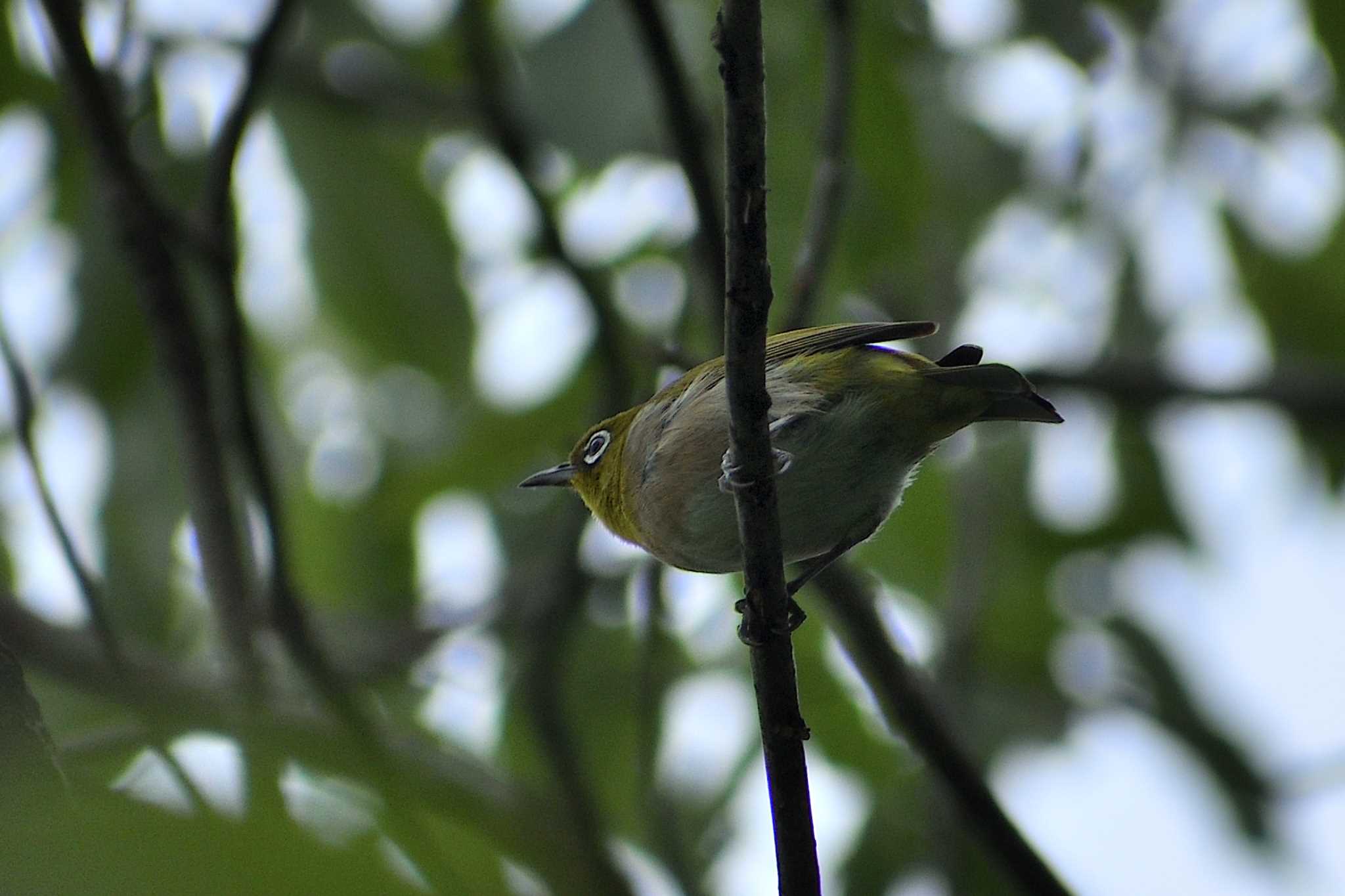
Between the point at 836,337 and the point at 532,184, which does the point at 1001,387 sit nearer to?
the point at 836,337

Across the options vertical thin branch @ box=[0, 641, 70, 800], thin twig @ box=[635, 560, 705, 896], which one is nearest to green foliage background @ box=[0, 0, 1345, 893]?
thin twig @ box=[635, 560, 705, 896]

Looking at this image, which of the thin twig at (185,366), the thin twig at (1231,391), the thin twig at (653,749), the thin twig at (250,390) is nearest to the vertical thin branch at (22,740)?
the thin twig at (185,366)

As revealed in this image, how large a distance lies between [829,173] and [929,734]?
84.8 inches

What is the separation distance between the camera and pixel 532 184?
601 centimetres

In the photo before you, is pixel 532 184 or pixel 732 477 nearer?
pixel 732 477

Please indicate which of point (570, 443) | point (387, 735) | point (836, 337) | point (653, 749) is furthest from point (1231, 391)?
point (387, 735)

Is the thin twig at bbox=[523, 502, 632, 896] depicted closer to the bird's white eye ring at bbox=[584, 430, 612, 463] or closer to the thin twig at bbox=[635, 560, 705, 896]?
the thin twig at bbox=[635, 560, 705, 896]

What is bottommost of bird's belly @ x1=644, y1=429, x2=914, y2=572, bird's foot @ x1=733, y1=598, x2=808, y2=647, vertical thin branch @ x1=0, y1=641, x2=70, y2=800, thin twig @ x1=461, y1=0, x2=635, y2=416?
vertical thin branch @ x1=0, y1=641, x2=70, y2=800

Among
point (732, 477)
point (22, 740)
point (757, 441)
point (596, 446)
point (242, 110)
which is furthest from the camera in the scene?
point (242, 110)

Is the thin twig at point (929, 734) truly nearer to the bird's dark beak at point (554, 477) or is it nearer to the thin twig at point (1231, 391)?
the bird's dark beak at point (554, 477)

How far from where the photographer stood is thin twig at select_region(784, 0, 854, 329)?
5.02 m

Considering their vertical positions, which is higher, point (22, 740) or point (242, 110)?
point (242, 110)

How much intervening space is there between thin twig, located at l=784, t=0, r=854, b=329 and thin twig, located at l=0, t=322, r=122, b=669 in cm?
253

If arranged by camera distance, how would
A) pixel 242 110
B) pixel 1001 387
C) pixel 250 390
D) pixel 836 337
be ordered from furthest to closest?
pixel 250 390 < pixel 242 110 < pixel 836 337 < pixel 1001 387
